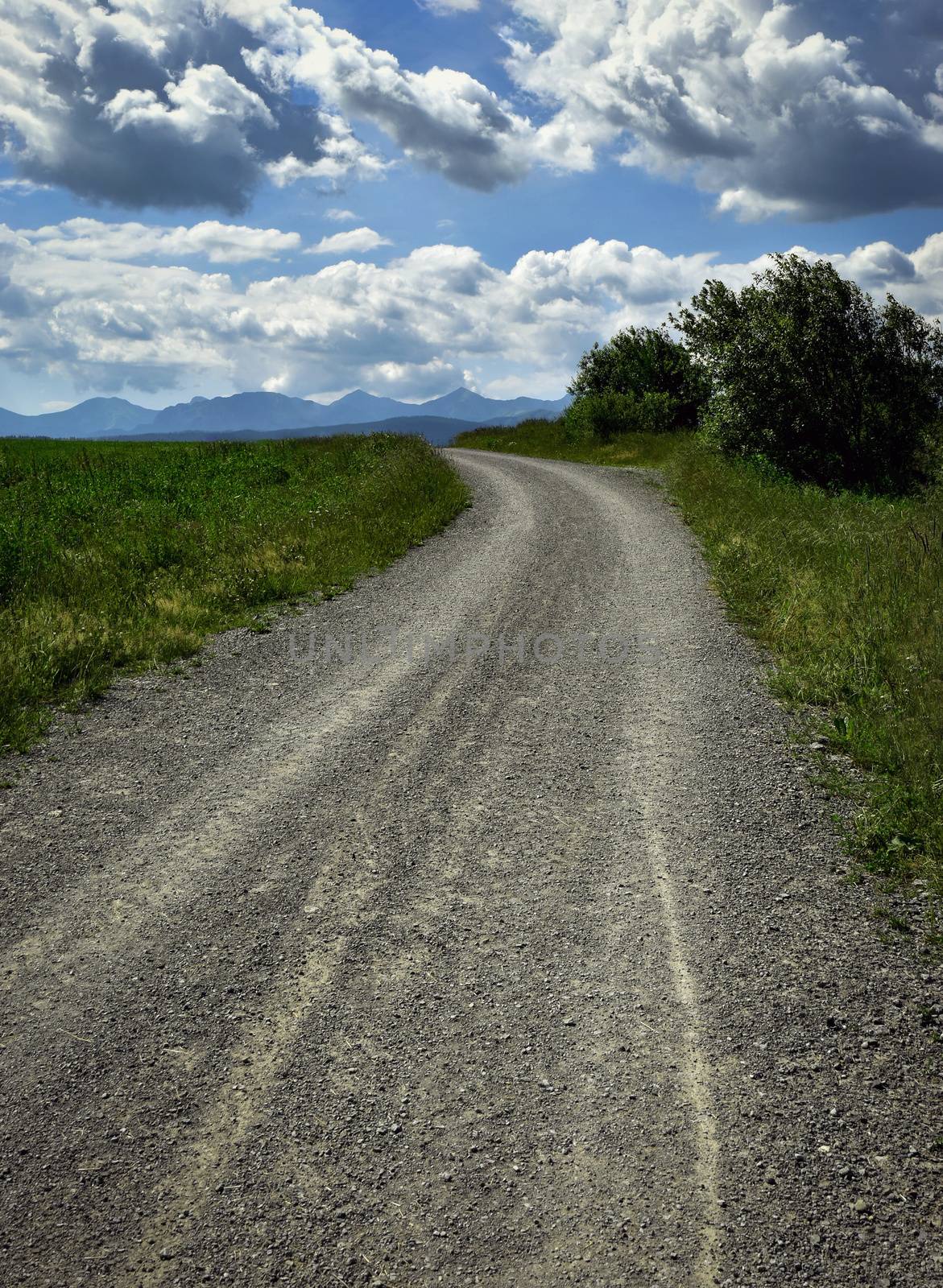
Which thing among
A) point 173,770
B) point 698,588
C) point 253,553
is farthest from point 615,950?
point 253,553

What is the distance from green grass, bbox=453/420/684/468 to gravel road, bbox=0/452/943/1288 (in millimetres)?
23718

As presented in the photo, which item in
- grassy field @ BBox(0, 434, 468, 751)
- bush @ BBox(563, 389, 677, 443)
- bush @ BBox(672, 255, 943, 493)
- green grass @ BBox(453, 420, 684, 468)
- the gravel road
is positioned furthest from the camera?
bush @ BBox(563, 389, 677, 443)

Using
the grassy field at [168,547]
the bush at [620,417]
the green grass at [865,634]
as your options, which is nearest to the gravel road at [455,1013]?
the green grass at [865,634]

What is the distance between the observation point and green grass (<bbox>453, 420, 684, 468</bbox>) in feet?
100

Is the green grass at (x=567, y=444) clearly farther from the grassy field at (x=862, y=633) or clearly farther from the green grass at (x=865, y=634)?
the green grass at (x=865, y=634)

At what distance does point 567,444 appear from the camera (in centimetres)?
3753

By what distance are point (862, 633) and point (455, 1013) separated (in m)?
5.95

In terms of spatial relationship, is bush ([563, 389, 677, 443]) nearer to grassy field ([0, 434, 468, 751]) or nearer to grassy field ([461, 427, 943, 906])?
grassy field ([0, 434, 468, 751])

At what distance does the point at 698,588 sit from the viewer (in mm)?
11391

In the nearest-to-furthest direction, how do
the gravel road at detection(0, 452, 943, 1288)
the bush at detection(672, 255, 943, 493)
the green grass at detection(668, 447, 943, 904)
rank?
the gravel road at detection(0, 452, 943, 1288) < the green grass at detection(668, 447, 943, 904) < the bush at detection(672, 255, 943, 493)

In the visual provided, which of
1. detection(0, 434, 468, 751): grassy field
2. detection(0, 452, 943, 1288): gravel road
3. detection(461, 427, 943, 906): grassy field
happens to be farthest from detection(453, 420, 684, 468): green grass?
detection(0, 452, 943, 1288): gravel road

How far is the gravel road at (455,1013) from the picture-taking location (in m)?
2.81

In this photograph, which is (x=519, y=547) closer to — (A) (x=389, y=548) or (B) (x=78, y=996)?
(A) (x=389, y=548)

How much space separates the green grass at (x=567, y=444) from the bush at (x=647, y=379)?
1874 millimetres
